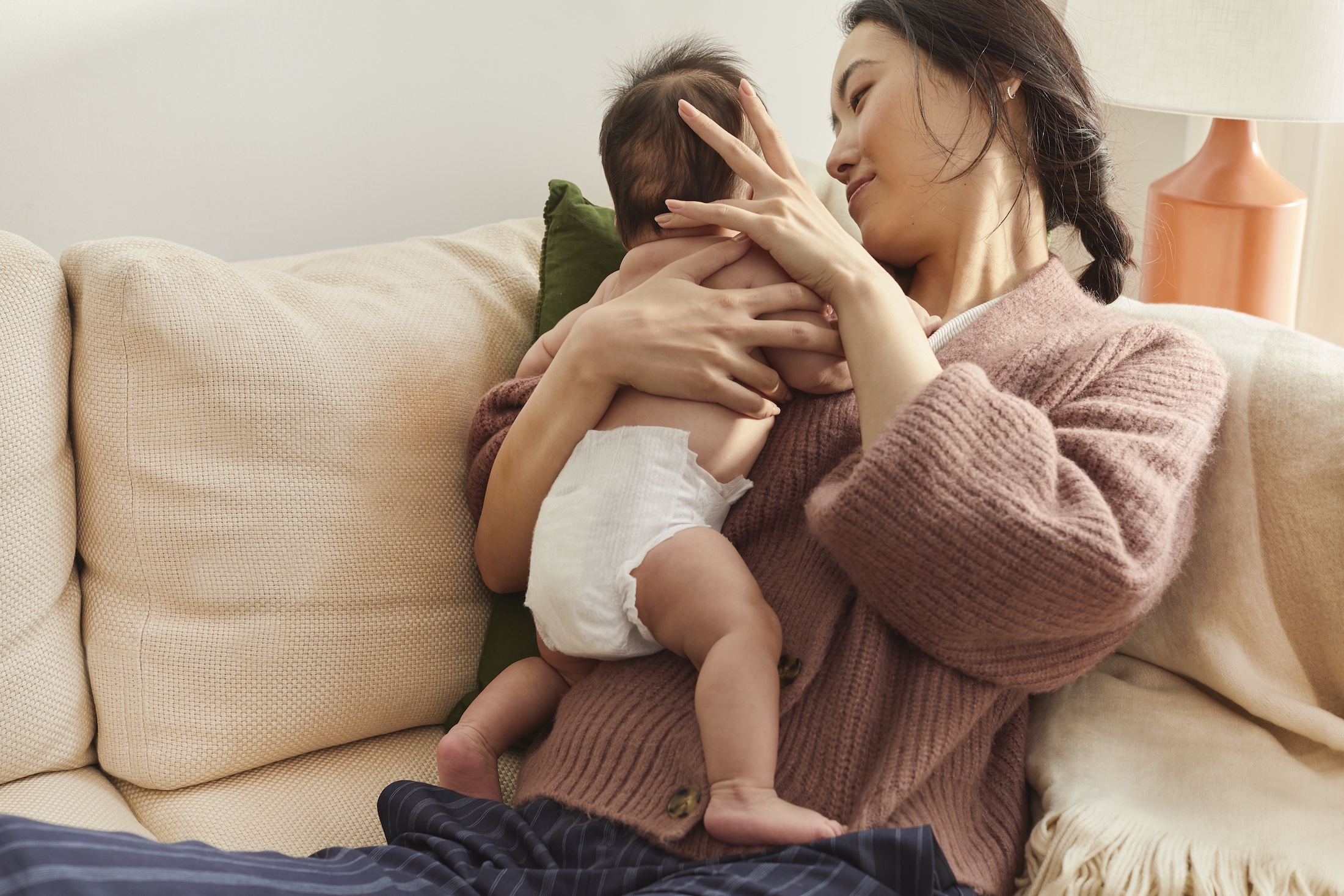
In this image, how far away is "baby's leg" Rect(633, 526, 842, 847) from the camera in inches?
31.5

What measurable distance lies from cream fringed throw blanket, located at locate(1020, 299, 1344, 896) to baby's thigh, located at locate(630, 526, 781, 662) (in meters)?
0.31

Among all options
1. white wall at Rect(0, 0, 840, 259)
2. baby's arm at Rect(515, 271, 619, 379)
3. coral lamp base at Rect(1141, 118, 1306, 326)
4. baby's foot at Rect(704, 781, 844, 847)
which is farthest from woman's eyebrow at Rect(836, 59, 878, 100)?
baby's foot at Rect(704, 781, 844, 847)

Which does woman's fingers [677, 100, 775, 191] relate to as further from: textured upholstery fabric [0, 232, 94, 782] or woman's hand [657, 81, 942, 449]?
textured upholstery fabric [0, 232, 94, 782]

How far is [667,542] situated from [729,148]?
40cm

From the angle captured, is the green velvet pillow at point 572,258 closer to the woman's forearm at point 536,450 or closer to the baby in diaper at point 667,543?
the baby in diaper at point 667,543

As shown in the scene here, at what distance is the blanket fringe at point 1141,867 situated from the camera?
31.8 inches

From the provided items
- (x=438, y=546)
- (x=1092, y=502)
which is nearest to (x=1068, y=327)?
(x=1092, y=502)

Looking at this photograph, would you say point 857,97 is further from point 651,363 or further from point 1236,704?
point 1236,704

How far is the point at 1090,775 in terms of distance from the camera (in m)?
0.93

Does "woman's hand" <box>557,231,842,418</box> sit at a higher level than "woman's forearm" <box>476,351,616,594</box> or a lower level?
higher

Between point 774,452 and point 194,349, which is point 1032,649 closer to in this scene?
point 774,452

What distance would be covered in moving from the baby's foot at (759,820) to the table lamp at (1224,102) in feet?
3.88

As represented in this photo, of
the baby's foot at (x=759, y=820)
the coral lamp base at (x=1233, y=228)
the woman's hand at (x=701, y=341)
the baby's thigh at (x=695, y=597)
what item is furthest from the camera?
the coral lamp base at (x=1233, y=228)

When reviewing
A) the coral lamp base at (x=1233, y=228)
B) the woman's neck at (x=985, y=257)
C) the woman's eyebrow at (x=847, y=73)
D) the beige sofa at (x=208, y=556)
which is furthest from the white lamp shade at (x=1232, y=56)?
the beige sofa at (x=208, y=556)
